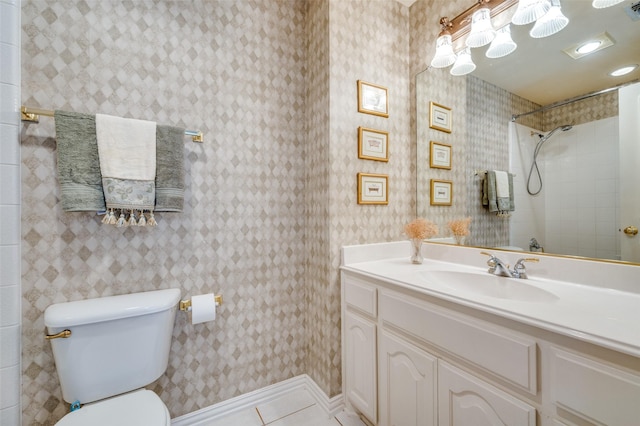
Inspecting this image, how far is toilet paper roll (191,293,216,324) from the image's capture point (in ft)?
4.26

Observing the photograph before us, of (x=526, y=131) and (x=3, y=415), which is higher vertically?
(x=526, y=131)

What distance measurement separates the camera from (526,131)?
1241 mm

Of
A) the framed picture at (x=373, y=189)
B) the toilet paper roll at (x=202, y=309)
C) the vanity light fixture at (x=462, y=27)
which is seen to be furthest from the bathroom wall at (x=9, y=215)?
the vanity light fixture at (x=462, y=27)

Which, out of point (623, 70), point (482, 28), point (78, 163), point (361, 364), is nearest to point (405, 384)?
point (361, 364)

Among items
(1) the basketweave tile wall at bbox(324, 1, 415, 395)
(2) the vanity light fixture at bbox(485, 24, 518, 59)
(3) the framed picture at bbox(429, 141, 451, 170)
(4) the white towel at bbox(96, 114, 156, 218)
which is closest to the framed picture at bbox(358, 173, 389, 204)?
(1) the basketweave tile wall at bbox(324, 1, 415, 395)

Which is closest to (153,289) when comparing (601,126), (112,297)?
(112,297)

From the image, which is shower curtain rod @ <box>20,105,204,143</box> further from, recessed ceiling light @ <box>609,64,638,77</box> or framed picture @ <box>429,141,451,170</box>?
recessed ceiling light @ <box>609,64,638,77</box>

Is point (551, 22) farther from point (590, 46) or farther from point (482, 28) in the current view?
point (482, 28)

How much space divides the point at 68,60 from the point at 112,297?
110 centimetres

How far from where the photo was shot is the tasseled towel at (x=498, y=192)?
1.33m

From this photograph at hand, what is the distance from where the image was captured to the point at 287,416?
1458mm

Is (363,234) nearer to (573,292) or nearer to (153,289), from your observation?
(573,292)

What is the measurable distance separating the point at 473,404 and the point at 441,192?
1.16 metres

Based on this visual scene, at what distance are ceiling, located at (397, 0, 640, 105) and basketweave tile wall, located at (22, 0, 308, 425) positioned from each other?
46.6 inches
